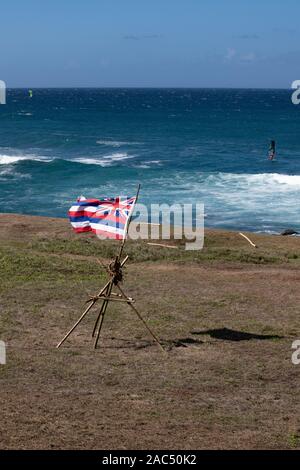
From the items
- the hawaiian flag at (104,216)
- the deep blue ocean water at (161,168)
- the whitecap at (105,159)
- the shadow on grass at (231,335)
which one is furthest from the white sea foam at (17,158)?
the shadow on grass at (231,335)

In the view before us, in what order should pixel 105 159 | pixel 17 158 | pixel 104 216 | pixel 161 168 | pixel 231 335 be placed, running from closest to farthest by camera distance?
pixel 104 216
pixel 231 335
pixel 161 168
pixel 17 158
pixel 105 159

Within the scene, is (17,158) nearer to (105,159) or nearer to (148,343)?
(105,159)

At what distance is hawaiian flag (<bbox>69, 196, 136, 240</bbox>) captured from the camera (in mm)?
17906

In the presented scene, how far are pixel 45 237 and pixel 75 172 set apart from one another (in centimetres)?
3348

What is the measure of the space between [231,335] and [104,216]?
467 cm

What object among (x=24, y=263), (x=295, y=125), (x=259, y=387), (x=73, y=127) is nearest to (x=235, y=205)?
(x=24, y=263)

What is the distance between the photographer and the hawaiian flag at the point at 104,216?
1791 cm

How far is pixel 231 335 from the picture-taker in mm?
19016

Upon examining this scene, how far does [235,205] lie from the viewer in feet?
164

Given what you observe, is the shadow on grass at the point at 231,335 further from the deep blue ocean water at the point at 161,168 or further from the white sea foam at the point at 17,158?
the white sea foam at the point at 17,158

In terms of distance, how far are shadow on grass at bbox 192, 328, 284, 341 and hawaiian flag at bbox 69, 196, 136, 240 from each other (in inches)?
144

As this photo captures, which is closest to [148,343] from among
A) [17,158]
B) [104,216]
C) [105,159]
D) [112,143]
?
[104,216]

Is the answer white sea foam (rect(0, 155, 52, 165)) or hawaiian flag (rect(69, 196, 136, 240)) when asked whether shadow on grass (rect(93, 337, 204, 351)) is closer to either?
hawaiian flag (rect(69, 196, 136, 240))

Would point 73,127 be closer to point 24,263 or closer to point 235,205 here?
point 235,205
